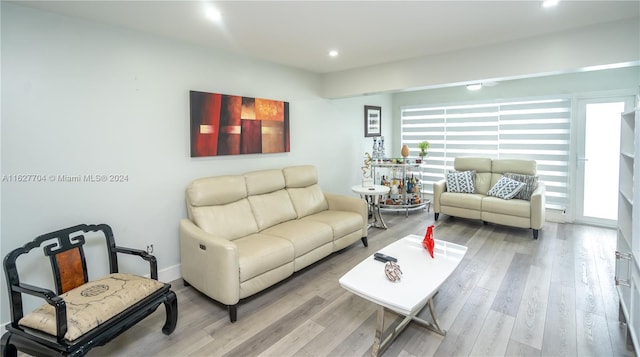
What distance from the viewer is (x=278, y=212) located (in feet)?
12.0

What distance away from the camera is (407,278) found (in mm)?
2178

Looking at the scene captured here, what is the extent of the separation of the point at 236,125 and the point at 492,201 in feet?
12.2

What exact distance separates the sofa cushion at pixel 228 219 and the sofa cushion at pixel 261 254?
0.12 meters

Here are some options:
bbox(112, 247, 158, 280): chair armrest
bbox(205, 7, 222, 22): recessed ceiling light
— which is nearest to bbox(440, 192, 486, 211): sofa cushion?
bbox(205, 7, 222, 22): recessed ceiling light

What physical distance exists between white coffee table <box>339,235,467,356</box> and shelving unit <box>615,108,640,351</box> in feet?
3.24

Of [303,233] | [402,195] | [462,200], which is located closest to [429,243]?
[303,233]

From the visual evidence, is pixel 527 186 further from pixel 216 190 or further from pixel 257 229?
pixel 216 190

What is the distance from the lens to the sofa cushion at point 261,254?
2.58m

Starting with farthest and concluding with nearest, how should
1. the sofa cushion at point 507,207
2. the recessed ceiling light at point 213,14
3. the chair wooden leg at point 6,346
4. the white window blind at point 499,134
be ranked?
the white window blind at point 499,134 < the sofa cushion at point 507,207 < the recessed ceiling light at point 213,14 < the chair wooden leg at point 6,346

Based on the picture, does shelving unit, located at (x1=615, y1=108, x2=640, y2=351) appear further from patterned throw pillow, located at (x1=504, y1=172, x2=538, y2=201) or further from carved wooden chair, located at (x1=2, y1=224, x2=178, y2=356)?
carved wooden chair, located at (x1=2, y1=224, x2=178, y2=356)

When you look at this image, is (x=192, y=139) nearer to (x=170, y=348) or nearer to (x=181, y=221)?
(x=181, y=221)

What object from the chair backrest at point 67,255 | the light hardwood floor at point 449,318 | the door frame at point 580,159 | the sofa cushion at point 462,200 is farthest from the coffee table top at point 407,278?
the door frame at point 580,159

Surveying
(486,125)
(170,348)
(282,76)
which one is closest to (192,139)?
(282,76)

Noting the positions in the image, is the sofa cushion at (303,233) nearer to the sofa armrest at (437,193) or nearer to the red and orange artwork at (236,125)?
the red and orange artwork at (236,125)
